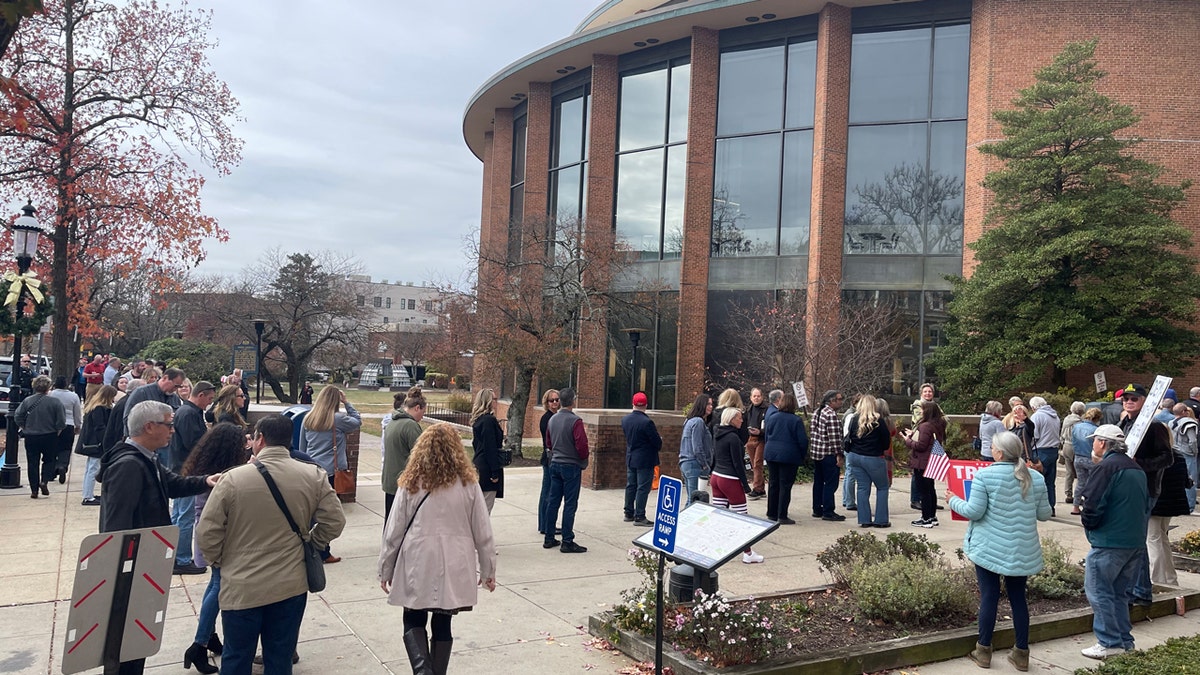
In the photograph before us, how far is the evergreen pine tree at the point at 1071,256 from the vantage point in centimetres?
2030

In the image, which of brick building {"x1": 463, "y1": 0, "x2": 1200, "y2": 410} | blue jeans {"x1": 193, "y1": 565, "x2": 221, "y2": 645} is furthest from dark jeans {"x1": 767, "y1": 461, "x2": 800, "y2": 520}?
brick building {"x1": 463, "y1": 0, "x2": 1200, "y2": 410}

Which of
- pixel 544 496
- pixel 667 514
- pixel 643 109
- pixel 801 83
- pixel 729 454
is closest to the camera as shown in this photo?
pixel 667 514

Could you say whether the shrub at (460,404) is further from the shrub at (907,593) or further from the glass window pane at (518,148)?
the shrub at (907,593)

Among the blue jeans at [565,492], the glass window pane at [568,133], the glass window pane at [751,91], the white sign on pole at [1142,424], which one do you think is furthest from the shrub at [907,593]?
the glass window pane at [568,133]

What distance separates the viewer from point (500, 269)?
80.6 feet

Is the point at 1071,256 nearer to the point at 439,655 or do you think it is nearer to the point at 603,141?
the point at 603,141

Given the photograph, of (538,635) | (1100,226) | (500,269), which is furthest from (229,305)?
(538,635)

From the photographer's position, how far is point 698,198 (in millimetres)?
26984

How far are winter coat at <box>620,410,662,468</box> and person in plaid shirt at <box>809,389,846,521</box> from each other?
239 centimetres

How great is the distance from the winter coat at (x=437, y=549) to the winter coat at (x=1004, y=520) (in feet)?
11.5

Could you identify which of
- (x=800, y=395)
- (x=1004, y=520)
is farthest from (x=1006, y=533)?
(x=800, y=395)

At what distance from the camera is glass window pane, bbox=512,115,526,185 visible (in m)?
34.6

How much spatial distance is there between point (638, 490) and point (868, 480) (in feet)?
9.95

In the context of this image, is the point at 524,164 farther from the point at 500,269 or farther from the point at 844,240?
the point at 844,240
